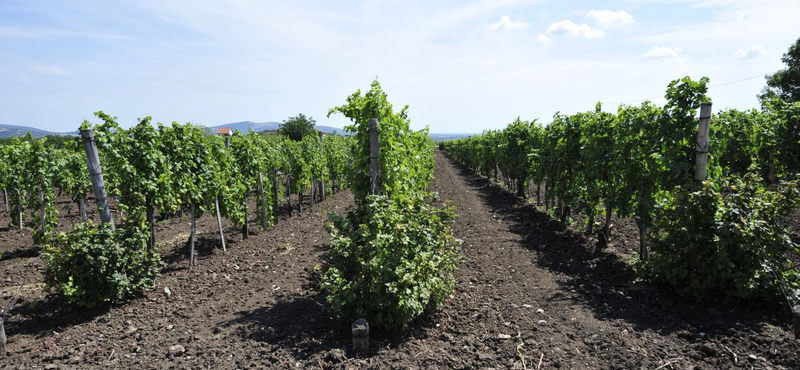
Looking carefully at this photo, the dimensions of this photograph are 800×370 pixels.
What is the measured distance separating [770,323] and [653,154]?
2378 millimetres

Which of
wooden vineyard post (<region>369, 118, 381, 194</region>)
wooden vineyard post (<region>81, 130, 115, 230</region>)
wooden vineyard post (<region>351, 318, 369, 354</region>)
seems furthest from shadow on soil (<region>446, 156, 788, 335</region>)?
wooden vineyard post (<region>81, 130, 115, 230</region>)

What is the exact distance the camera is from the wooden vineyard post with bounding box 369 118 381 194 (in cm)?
534

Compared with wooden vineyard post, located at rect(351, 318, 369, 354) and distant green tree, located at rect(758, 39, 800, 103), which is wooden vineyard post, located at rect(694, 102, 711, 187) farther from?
distant green tree, located at rect(758, 39, 800, 103)

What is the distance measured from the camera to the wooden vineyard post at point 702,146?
16.5 ft

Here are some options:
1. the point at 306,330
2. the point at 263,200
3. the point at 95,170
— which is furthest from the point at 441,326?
the point at 263,200

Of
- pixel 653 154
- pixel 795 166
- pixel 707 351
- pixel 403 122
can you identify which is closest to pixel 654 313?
pixel 707 351

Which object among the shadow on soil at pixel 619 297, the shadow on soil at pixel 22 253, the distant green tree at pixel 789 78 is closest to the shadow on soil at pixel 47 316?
the shadow on soil at pixel 22 253

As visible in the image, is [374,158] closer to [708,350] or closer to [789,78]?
[708,350]

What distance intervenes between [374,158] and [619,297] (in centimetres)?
378

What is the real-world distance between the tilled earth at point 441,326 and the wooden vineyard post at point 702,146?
5.37 ft

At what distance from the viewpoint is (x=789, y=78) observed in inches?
1225

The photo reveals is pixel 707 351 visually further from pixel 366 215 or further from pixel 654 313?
pixel 366 215

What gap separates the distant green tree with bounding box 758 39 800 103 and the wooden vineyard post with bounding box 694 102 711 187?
35134 millimetres

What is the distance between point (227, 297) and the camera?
5754 millimetres
